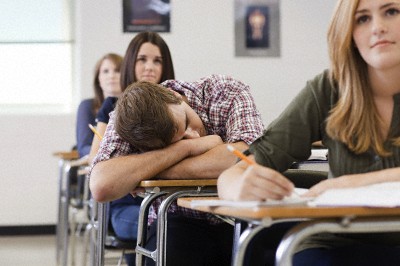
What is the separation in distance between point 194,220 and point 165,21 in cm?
500

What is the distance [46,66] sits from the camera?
7504 millimetres

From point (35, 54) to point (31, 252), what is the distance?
2126 millimetres

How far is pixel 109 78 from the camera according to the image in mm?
5086

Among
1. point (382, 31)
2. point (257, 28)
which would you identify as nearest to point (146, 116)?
point (382, 31)

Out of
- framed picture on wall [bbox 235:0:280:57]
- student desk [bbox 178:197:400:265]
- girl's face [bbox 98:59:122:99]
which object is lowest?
student desk [bbox 178:197:400:265]

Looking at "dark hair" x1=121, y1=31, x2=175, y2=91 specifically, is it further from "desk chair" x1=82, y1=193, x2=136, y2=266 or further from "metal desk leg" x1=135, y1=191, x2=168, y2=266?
"metal desk leg" x1=135, y1=191, x2=168, y2=266

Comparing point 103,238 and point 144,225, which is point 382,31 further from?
point 103,238

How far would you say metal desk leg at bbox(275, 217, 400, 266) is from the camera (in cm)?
133

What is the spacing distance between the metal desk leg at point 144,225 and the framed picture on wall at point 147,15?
5.02 metres

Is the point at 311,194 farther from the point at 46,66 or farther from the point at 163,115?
the point at 46,66

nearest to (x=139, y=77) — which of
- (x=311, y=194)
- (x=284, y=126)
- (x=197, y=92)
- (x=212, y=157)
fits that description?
(x=197, y=92)

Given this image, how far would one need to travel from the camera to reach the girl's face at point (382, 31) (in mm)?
1665

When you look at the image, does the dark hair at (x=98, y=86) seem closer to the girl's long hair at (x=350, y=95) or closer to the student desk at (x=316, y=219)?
the girl's long hair at (x=350, y=95)

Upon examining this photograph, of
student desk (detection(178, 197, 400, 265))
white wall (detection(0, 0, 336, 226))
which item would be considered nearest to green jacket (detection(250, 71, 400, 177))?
student desk (detection(178, 197, 400, 265))
